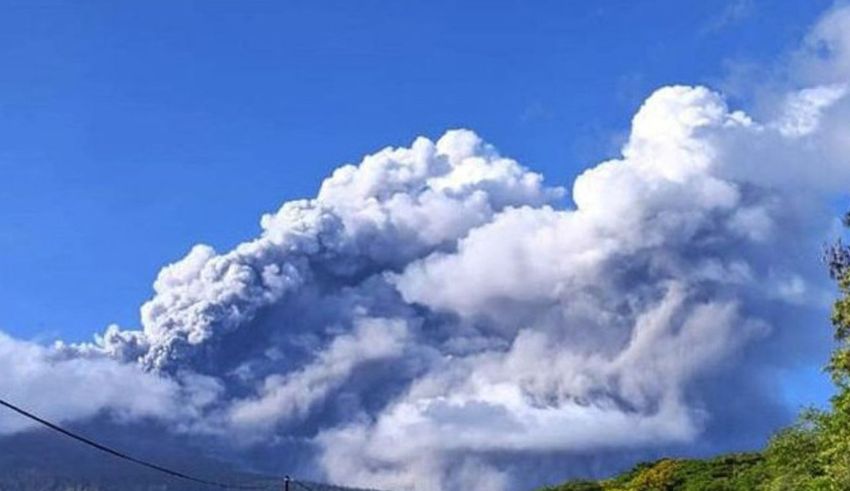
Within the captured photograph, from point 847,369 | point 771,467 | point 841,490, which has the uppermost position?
point 771,467

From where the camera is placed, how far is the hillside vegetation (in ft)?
211

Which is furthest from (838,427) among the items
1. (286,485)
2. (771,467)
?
(771,467)

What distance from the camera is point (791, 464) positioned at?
106250mm

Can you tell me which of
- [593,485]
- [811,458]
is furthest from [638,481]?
[811,458]

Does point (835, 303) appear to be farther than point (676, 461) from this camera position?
No

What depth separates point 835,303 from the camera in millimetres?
64688

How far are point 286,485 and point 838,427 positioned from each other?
3533 cm

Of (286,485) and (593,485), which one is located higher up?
(593,485)

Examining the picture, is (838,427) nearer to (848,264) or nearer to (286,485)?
(848,264)

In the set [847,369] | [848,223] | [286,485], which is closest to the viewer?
[847,369]

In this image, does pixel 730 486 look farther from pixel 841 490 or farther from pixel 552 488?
pixel 841 490

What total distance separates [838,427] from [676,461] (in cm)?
10291

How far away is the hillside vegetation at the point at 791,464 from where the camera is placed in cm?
6425

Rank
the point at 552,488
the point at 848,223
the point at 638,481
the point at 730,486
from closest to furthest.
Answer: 1. the point at 848,223
2. the point at 730,486
3. the point at 638,481
4. the point at 552,488
